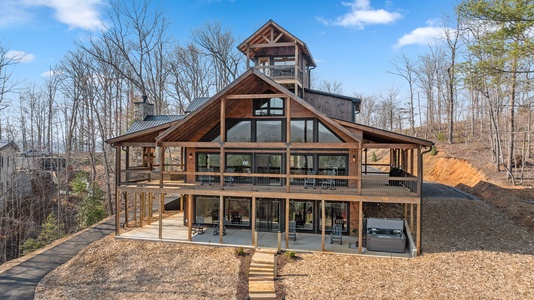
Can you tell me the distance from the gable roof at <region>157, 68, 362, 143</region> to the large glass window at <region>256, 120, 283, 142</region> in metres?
1.58

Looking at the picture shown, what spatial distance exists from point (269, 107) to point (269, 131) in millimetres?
1129

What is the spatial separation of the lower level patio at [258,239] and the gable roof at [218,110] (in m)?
4.24

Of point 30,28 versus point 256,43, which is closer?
point 256,43

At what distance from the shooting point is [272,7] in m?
31.7

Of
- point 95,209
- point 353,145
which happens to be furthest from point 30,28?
point 353,145

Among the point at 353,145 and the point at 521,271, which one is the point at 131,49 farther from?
the point at 521,271

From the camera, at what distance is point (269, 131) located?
583 inches

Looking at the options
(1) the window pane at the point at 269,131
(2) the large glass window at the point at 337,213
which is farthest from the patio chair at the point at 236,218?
(2) the large glass window at the point at 337,213

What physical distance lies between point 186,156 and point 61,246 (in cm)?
659

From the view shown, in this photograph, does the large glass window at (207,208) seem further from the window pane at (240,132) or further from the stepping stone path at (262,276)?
the stepping stone path at (262,276)

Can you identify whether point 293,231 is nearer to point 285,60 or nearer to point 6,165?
point 285,60

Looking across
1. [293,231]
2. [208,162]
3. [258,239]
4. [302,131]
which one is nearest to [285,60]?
[302,131]

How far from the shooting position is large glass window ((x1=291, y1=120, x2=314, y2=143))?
14375mm

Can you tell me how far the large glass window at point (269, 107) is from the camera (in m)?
14.8
